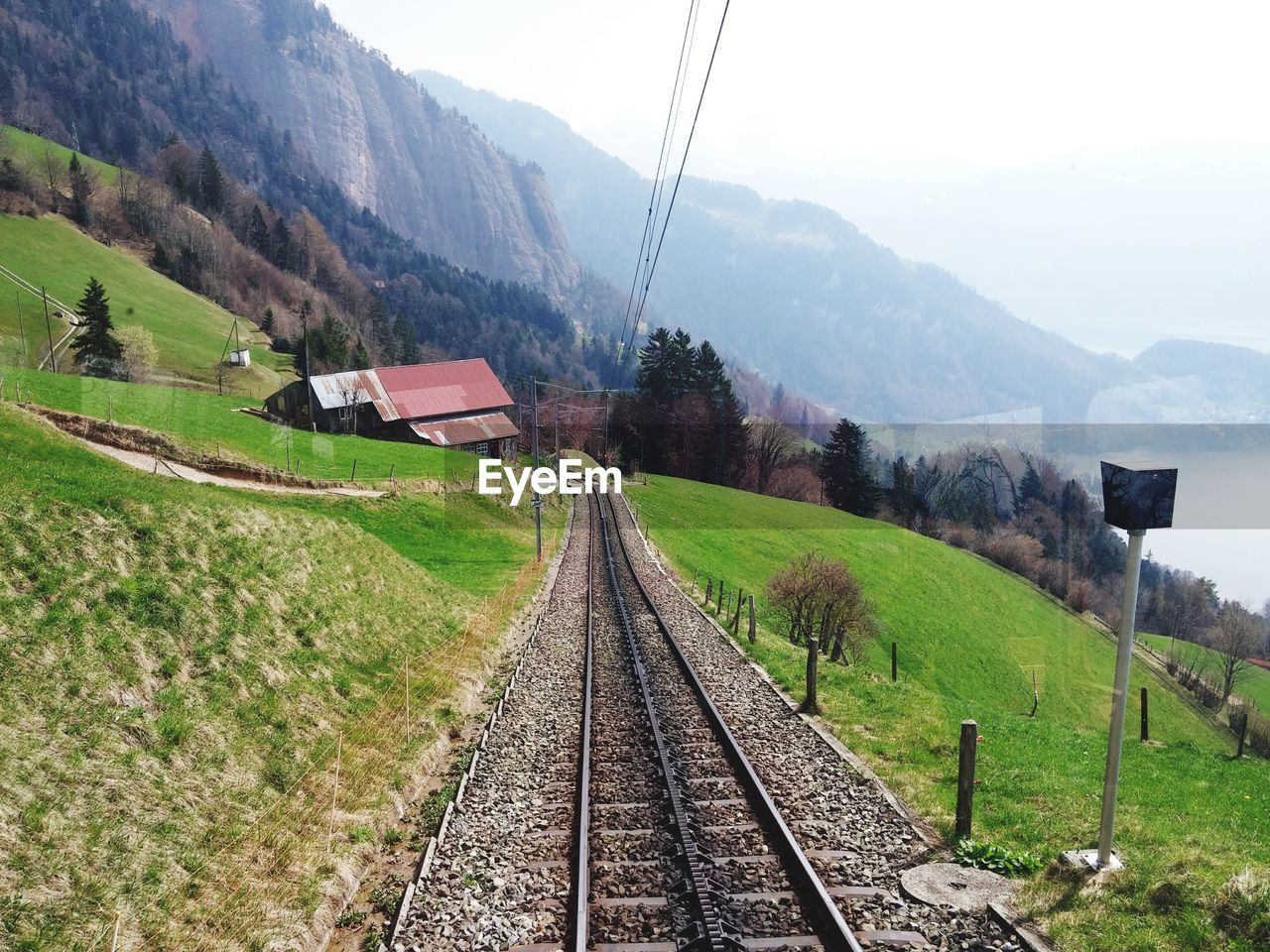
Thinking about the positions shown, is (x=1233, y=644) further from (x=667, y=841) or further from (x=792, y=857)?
(x=667, y=841)

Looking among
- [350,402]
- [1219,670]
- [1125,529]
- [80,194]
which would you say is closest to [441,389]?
[350,402]

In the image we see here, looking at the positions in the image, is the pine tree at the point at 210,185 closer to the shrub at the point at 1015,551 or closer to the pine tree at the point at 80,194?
the pine tree at the point at 80,194

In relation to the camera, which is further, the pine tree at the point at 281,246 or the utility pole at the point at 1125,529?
the pine tree at the point at 281,246

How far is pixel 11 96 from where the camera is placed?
16425 cm

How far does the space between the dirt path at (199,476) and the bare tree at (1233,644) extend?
46.7 m

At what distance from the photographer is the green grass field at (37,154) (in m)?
112

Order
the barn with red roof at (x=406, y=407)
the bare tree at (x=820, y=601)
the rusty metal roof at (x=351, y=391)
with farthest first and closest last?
the barn with red roof at (x=406, y=407)
the rusty metal roof at (x=351, y=391)
the bare tree at (x=820, y=601)

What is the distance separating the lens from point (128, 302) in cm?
9200

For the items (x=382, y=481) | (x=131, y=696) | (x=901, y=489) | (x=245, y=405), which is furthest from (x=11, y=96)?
(x=131, y=696)

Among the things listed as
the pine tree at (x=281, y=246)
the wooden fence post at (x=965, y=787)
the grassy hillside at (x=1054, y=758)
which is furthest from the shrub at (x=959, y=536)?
the pine tree at (x=281, y=246)

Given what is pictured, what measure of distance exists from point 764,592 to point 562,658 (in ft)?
69.7

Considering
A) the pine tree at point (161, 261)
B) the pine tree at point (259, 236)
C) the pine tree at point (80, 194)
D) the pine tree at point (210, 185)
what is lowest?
the pine tree at point (161, 261)

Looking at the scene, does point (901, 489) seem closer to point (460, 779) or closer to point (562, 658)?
point (562, 658)

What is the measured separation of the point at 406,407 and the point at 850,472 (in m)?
39.7
